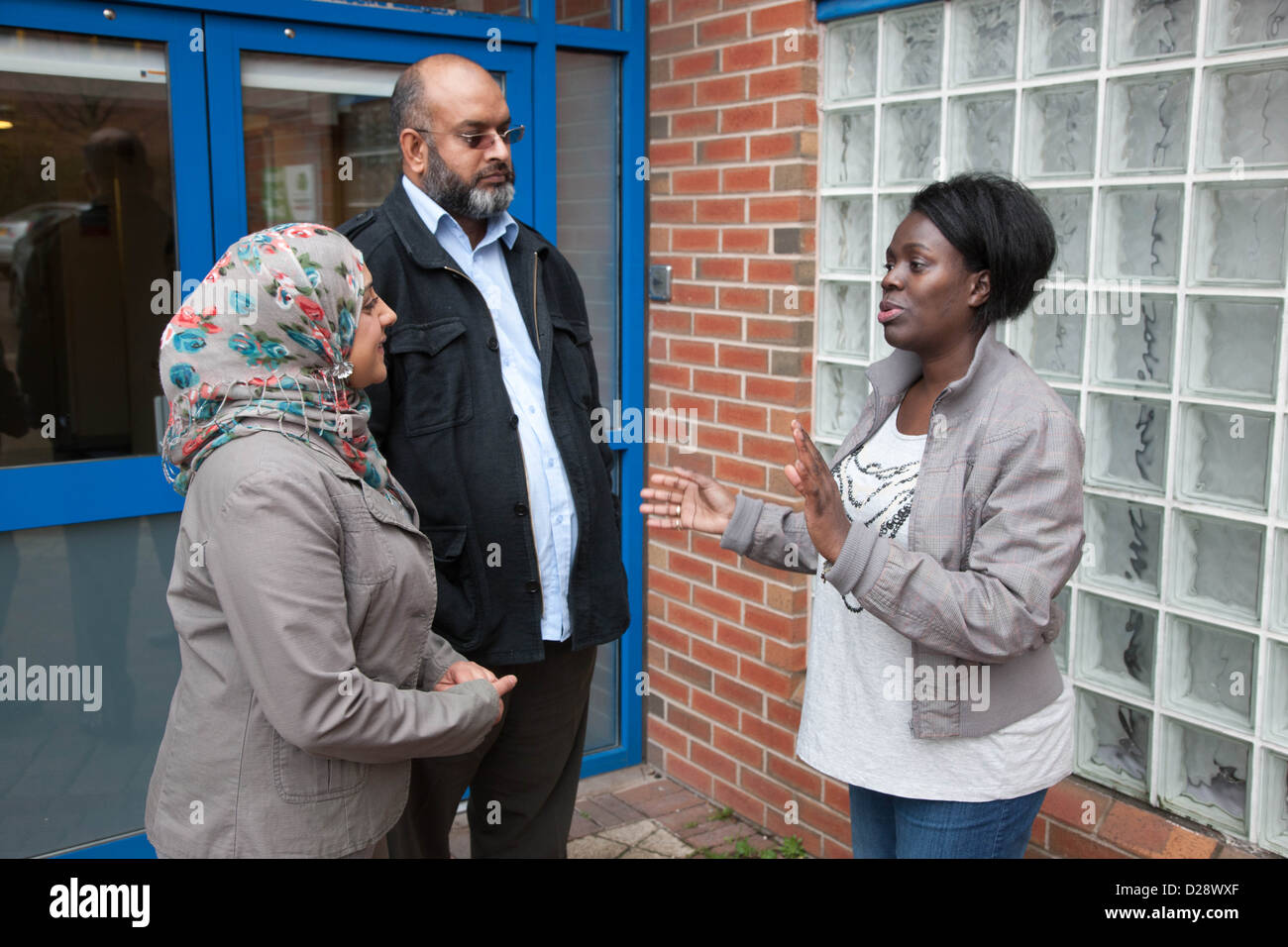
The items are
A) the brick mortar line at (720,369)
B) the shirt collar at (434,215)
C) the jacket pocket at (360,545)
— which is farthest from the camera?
the brick mortar line at (720,369)

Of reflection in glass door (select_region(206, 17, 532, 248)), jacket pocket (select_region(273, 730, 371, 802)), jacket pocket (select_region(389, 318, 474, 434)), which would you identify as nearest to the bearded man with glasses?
jacket pocket (select_region(389, 318, 474, 434))

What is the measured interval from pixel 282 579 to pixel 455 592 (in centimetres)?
84

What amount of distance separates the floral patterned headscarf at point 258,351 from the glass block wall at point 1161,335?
6.23ft

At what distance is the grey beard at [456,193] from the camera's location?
263 centimetres

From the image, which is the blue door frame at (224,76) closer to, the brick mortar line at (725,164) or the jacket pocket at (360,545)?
the brick mortar line at (725,164)

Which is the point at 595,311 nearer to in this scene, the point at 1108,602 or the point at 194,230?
the point at 194,230

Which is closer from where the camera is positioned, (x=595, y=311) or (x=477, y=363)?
(x=477, y=363)

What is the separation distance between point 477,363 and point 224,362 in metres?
0.83

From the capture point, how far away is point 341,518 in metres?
1.86

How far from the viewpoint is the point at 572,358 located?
2.82 m

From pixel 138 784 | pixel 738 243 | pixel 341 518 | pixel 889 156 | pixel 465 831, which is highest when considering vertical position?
pixel 889 156

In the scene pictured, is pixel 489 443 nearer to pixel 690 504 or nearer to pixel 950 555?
pixel 690 504

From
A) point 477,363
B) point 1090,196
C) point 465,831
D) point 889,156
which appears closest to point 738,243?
point 889,156

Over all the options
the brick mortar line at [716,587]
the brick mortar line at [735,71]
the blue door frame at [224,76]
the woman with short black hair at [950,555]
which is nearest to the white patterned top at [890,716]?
the woman with short black hair at [950,555]
